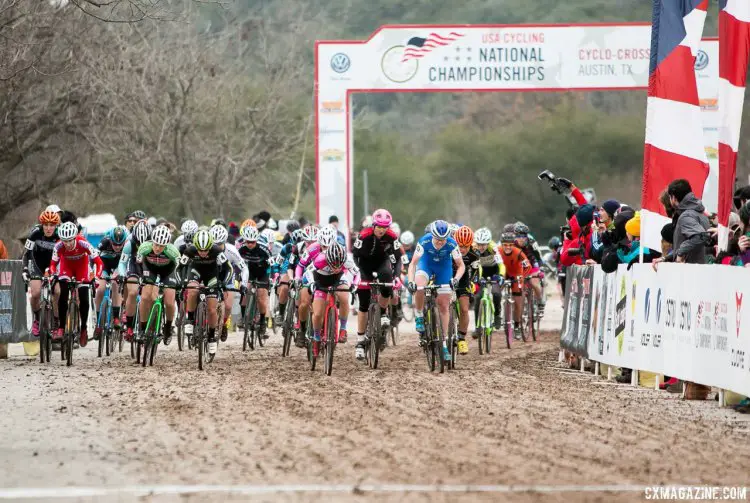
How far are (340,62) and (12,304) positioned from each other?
16.0 meters

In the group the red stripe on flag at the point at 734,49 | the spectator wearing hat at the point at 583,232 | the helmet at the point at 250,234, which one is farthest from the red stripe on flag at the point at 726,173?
the helmet at the point at 250,234

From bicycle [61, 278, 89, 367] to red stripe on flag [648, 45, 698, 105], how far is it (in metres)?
8.05

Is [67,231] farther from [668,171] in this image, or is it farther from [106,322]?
[668,171]

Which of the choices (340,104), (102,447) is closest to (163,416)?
(102,447)

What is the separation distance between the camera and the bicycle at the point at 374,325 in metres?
17.0

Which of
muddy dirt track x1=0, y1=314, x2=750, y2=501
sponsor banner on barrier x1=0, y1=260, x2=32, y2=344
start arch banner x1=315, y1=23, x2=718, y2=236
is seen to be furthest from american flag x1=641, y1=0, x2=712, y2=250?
start arch banner x1=315, y1=23, x2=718, y2=236

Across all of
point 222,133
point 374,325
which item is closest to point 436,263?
point 374,325

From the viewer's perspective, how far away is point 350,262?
671 inches

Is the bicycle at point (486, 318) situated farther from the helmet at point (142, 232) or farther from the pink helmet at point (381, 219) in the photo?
the helmet at point (142, 232)

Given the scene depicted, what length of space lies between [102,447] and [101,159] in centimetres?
3585

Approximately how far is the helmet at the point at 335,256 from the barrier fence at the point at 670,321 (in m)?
3.26

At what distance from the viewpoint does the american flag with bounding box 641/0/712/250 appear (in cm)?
1680

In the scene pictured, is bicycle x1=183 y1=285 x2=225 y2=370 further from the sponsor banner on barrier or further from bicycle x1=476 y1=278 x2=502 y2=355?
bicycle x1=476 y1=278 x2=502 y2=355
